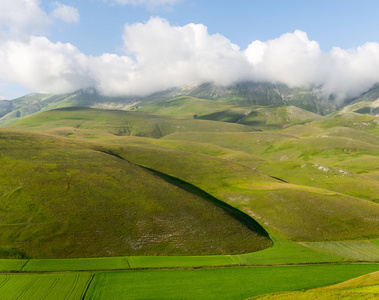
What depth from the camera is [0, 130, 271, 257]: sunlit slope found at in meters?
68.6

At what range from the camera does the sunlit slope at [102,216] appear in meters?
68.6

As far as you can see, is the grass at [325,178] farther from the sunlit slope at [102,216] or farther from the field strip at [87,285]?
the field strip at [87,285]

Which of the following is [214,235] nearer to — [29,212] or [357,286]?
[357,286]

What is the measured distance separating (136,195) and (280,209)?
53.0 metres

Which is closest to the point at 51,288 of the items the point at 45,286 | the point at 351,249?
the point at 45,286

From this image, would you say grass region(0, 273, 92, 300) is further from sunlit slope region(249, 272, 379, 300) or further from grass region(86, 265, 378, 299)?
sunlit slope region(249, 272, 379, 300)

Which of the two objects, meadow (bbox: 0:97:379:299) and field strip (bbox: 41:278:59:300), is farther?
meadow (bbox: 0:97:379:299)

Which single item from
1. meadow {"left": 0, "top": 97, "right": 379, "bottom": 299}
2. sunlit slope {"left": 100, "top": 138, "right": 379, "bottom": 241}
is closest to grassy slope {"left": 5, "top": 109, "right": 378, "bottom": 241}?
sunlit slope {"left": 100, "top": 138, "right": 379, "bottom": 241}

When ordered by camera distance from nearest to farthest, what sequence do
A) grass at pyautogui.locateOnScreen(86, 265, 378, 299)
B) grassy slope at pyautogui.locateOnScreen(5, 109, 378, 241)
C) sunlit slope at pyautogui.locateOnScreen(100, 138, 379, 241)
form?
grass at pyautogui.locateOnScreen(86, 265, 378, 299) → sunlit slope at pyautogui.locateOnScreen(100, 138, 379, 241) → grassy slope at pyautogui.locateOnScreen(5, 109, 378, 241)

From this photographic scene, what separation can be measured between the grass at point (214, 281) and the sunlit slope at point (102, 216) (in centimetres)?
1155

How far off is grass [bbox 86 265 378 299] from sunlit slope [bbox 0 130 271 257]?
37.9 ft

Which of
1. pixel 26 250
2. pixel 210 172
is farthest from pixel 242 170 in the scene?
pixel 26 250

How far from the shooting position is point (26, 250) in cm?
6388

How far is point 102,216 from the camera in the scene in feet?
259
